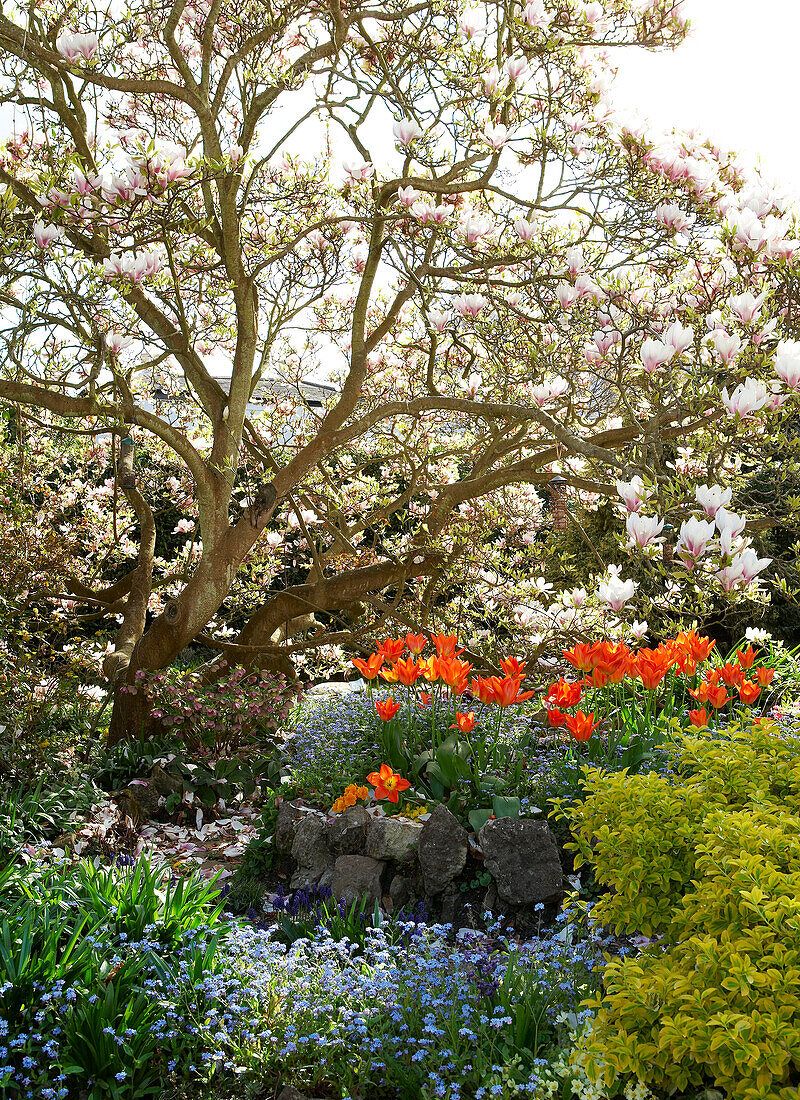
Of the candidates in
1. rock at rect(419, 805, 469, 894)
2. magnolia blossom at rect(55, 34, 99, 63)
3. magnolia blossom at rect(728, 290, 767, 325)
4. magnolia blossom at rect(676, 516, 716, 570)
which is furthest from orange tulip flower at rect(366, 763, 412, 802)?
magnolia blossom at rect(55, 34, 99, 63)

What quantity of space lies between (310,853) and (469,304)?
8.72ft

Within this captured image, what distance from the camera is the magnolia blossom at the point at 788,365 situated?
8.52 feet

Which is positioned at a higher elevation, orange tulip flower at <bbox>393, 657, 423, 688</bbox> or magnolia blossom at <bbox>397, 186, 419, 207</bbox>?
magnolia blossom at <bbox>397, 186, 419, 207</bbox>

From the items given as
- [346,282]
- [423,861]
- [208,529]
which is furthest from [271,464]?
[423,861]

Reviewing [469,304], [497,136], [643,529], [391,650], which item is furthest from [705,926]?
[497,136]

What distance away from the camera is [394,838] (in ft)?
12.2

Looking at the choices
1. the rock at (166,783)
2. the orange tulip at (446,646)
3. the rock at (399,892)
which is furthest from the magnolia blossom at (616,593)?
the rock at (166,783)

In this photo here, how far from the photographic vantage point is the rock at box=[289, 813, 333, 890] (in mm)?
3967

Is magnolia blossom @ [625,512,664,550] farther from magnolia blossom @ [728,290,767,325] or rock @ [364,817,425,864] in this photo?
rock @ [364,817,425,864]

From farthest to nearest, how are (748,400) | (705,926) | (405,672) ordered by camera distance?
(405,672) < (748,400) < (705,926)

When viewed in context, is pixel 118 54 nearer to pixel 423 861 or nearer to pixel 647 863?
pixel 423 861

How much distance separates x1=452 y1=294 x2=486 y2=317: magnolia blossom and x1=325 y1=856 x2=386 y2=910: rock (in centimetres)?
253

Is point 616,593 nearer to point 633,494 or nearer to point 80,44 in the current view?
point 633,494

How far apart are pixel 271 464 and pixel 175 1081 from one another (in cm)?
391
